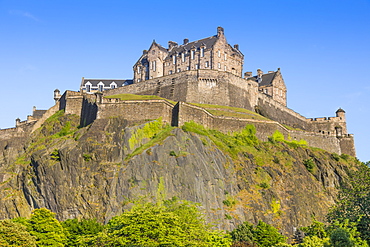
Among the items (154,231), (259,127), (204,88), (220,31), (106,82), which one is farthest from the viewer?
(106,82)

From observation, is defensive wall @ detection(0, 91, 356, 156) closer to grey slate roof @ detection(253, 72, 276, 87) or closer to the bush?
the bush

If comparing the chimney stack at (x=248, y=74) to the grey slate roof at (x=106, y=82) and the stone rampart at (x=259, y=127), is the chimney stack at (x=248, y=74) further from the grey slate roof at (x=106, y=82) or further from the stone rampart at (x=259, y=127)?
the stone rampart at (x=259, y=127)

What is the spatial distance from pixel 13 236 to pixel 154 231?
47.7 feet

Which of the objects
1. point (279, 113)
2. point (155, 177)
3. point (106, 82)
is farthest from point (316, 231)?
point (106, 82)

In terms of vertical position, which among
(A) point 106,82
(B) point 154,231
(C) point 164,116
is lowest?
(B) point 154,231

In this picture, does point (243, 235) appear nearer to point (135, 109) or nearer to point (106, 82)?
point (135, 109)

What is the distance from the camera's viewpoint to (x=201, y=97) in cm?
8456

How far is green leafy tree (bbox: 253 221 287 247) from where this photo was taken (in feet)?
178

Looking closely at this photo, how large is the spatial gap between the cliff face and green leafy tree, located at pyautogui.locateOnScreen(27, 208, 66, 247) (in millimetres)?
3891

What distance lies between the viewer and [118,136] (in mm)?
64250

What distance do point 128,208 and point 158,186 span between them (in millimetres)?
4416

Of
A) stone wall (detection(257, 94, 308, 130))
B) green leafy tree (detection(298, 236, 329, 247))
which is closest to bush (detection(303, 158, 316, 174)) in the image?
stone wall (detection(257, 94, 308, 130))

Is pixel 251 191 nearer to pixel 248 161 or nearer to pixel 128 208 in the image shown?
pixel 248 161

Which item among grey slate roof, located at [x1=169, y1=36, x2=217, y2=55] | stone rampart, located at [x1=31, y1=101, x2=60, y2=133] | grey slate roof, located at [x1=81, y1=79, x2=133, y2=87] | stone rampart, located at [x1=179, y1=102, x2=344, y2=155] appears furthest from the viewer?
grey slate roof, located at [x1=81, y1=79, x2=133, y2=87]
